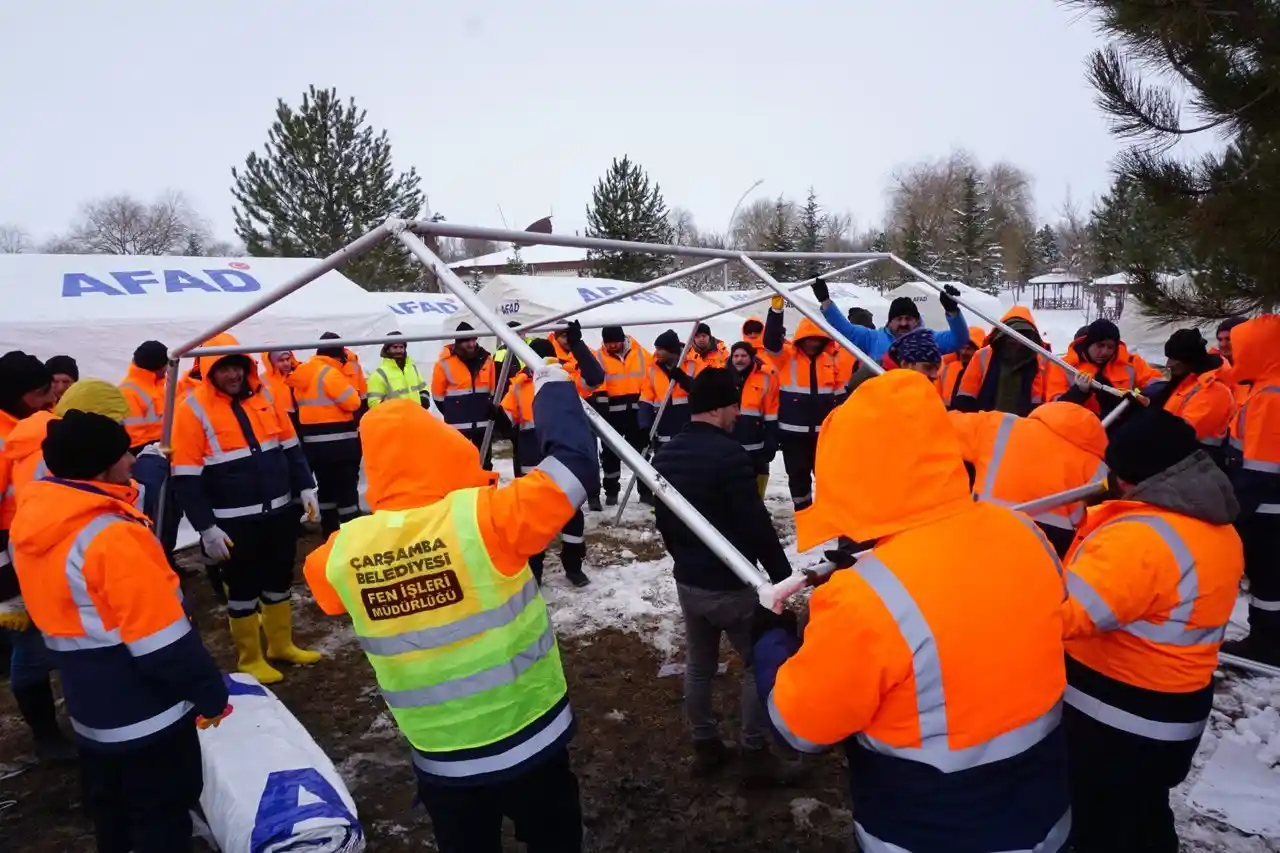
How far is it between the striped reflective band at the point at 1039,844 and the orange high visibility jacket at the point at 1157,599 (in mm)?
478

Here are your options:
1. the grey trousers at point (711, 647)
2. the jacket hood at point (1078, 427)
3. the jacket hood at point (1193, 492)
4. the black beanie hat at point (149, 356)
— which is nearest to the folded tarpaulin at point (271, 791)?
the grey trousers at point (711, 647)

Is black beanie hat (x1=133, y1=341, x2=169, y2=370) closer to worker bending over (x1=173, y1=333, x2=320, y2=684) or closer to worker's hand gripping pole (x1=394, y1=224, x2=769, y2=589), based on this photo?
worker bending over (x1=173, y1=333, x2=320, y2=684)

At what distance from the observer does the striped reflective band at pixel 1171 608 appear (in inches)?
77.2

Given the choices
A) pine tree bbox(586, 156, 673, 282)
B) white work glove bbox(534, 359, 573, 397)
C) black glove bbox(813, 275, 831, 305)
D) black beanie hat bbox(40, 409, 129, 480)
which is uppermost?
pine tree bbox(586, 156, 673, 282)

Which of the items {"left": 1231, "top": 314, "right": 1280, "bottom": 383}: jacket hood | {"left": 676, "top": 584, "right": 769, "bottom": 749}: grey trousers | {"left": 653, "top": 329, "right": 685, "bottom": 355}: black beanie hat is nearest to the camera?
{"left": 676, "top": 584, "right": 769, "bottom": 749}: grey trousers

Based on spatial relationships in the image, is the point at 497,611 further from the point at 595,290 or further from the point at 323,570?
the point at 595,290

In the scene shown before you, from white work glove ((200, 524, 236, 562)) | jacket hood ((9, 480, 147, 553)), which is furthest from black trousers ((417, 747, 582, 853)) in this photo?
white work glove ((200, 524, 236, 562))

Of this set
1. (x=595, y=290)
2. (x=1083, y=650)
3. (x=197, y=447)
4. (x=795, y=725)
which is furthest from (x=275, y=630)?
(x=595, y=290)

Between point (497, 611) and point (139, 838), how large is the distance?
1.68 meters

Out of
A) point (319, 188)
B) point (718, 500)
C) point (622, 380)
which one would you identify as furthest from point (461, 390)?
point (319, 188)

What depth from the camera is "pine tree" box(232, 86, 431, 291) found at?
20047mm

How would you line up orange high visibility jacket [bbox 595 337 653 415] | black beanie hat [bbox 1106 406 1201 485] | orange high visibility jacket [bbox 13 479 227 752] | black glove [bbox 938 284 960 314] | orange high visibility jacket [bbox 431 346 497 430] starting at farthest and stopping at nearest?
orange high visibility jacket [bbox 595 337 653 415] < orange high visibility jacket [bbox 431 346 497 430] < black glove [bbox 938 284 960 314] < orange high visibility jacket [bbox 13 479 227 752] < black beanie hat [bbox 1106 406 1201 485]

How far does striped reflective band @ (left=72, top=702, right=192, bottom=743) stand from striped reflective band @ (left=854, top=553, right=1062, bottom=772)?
2.35 meters

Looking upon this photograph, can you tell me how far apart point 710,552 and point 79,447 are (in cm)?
236
